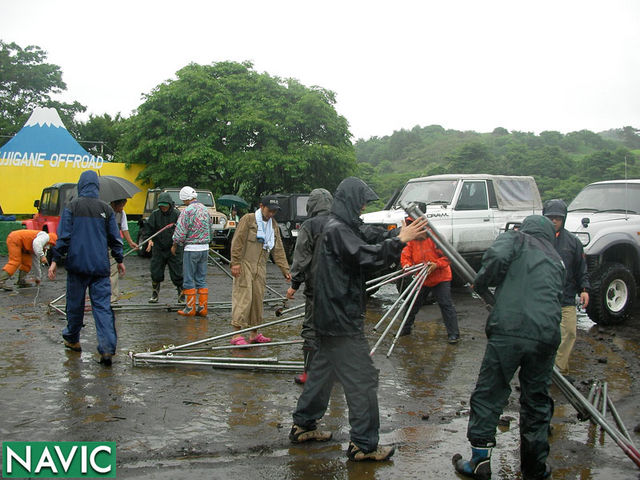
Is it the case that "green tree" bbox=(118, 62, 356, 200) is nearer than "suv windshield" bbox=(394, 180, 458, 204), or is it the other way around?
"suv windshield" bbox=(394, 180, 458, 204)

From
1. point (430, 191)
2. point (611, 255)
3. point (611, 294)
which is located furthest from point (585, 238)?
point (430, 191)

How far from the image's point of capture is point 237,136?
24.9 m

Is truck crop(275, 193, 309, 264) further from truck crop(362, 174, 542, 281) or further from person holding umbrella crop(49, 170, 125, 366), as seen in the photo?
person holding umbrella crop(49, 170, 125, 366)

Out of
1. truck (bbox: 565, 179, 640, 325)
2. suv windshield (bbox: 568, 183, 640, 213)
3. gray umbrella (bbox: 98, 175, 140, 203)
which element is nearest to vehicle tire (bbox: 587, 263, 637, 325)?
truck (bbox: 565, 179, 640, 325)

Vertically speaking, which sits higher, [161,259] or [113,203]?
[113,203]

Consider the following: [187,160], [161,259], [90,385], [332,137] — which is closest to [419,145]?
[332,137]

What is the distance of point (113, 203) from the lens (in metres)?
8.91

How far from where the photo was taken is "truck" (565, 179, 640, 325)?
876 cm

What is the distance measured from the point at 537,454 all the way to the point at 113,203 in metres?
7.12

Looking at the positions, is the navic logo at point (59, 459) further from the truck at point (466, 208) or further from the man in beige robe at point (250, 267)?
the truck at point (466, 208)

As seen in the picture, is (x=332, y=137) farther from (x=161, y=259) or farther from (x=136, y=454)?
(x=136, y=454)

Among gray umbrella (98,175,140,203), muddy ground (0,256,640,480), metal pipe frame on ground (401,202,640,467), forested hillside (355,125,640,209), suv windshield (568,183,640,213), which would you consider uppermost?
forested hillside (355,125,640,209)

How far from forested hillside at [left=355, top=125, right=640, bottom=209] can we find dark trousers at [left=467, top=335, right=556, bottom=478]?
6.62 m

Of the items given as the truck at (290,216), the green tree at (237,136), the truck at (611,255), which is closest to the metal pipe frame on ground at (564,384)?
the truck at (611,255)
